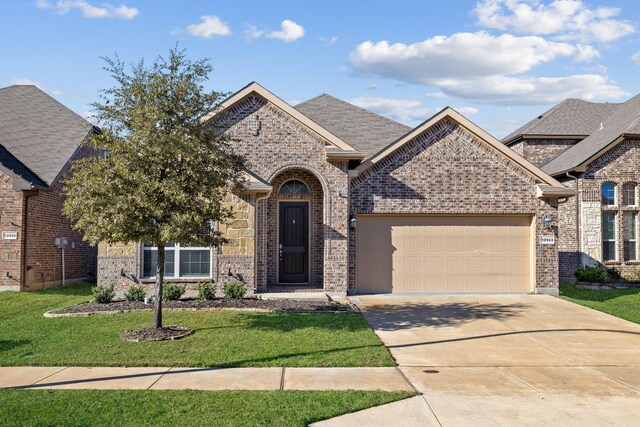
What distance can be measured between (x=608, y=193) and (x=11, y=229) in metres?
19.9

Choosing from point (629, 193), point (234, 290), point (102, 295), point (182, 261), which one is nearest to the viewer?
point (102, 295)

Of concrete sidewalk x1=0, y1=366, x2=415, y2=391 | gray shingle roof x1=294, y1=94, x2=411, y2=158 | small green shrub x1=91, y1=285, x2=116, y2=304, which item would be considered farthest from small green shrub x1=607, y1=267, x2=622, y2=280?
small green shrub x1=91, y1=285, x2=116, y2=304

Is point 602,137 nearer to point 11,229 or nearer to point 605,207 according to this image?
point 605,207

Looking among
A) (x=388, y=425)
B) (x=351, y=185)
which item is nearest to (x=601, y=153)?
(x=351, y=185)

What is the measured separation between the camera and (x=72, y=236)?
19.4 meters

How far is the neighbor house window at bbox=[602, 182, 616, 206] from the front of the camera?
62.4ft

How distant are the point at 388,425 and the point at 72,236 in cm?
1695

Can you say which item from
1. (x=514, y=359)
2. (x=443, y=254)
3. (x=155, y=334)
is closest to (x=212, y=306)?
(x=155, y=334)

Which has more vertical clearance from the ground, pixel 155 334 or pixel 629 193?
pixel 629 193

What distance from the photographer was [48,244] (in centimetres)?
1767

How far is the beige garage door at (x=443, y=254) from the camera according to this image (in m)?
16.1

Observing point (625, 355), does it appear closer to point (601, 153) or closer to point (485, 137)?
point (485, 137)

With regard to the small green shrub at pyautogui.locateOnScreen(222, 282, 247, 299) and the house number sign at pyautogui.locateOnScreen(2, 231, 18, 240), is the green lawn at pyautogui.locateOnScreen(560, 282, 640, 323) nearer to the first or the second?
the small green shrub at pyautogui.locateOnScreen(222, 282, 247, 299)

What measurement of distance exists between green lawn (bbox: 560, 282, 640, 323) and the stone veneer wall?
1070 millimetres
